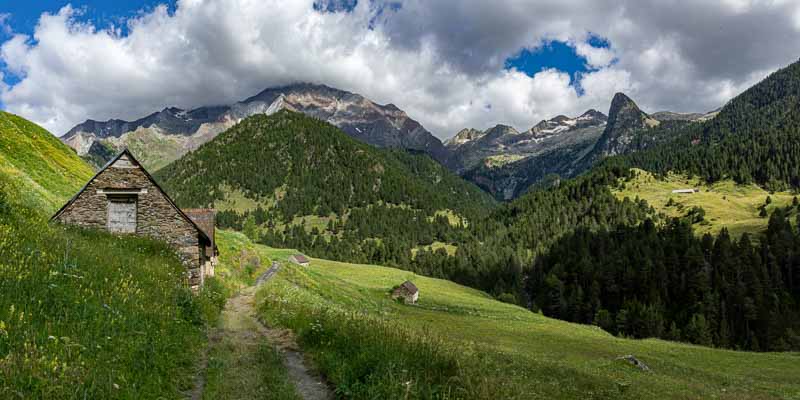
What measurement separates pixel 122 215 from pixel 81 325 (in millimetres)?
19888

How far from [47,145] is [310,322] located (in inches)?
1701

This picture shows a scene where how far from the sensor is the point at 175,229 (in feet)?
88.3

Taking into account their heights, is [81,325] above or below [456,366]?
above

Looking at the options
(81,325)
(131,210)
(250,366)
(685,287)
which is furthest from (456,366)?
(685,287)

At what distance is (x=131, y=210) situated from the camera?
85.1ft

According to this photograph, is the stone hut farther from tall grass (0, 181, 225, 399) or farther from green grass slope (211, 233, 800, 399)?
tall grass (0, 181, 225, 399)

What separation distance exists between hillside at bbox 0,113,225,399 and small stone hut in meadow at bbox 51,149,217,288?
8.37m

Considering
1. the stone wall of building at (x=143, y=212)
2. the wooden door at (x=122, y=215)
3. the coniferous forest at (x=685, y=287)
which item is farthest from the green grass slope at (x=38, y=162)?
the coniferous forest at (x=685, y=287)

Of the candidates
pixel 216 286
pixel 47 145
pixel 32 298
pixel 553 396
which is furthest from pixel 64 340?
pixel 47 145

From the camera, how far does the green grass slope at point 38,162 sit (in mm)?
29078

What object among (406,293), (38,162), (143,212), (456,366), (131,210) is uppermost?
(38,162)

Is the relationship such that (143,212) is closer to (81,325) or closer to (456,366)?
(81,325)

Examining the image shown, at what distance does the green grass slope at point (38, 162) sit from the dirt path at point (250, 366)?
58.5 feet

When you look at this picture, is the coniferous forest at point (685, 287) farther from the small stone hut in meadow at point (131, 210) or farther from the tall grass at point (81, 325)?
the tall grass at point (81, 325)
